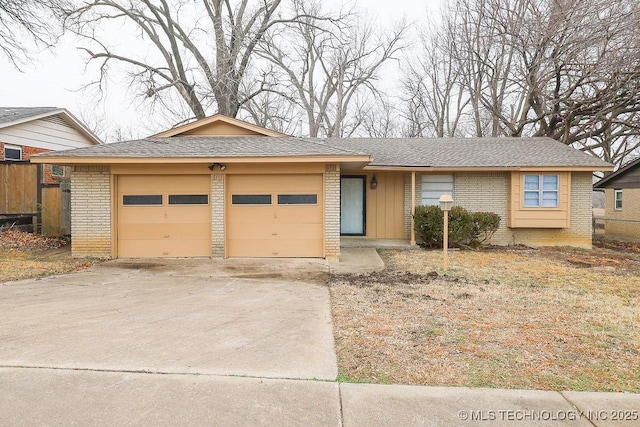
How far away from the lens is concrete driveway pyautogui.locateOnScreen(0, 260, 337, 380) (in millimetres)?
3561

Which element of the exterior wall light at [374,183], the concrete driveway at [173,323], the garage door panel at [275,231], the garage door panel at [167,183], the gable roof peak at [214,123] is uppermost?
the gable roof peak at [214,123]

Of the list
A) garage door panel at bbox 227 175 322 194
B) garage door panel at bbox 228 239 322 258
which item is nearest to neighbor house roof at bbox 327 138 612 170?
garage door panel at bbox 227 175 322 194

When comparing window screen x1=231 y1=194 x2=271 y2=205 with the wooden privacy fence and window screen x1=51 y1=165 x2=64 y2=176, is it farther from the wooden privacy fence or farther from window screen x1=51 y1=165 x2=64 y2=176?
window screen x1=51 y1=165 x2=64 y2=176

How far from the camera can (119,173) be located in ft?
31.5

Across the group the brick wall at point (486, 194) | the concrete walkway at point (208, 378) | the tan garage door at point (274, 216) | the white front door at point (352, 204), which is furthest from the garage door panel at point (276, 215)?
the brick wall at point (486, 194)

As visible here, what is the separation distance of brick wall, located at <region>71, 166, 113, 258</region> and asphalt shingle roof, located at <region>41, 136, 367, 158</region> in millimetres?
629

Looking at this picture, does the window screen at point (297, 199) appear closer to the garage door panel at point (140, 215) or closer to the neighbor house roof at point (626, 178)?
the garage door panel at point (140, 215)

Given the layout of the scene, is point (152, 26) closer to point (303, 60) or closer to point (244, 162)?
point (303, 60)

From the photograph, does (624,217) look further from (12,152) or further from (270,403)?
(12,152)

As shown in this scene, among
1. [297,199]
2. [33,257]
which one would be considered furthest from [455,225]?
[33,257]

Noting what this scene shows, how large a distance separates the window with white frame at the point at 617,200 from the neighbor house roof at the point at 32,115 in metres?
23.0

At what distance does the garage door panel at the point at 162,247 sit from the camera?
32.0 ft

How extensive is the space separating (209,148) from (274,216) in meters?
2.35

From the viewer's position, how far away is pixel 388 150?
556 inches
